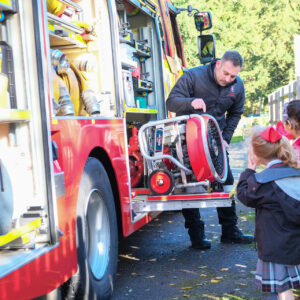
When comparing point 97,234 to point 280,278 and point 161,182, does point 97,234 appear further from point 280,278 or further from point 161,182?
point 280,278

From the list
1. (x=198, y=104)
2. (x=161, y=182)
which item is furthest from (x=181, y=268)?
(x=198, y=104)

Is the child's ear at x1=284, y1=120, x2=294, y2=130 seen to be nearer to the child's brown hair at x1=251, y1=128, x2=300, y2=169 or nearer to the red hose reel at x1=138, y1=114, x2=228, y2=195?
the red hose reel at x1=138, y1=114, x2=228, y2=195

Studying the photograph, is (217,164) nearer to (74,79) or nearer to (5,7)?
(74,79)

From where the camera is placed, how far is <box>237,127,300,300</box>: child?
115 inches

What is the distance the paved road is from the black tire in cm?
41

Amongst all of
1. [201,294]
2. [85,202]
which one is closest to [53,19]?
[85,202]

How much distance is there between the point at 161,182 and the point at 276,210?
1.82 metres

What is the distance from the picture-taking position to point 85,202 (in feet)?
11.3

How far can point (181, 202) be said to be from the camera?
461 centimetres

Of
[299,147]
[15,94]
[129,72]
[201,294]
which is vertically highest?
[129,72]

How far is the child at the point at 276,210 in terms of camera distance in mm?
2922

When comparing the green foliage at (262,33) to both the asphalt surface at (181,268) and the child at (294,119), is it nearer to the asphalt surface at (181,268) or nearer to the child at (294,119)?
the asphalt surface at (181,268)

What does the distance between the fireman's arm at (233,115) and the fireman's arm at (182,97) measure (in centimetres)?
56

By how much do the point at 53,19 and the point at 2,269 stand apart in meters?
1.90
